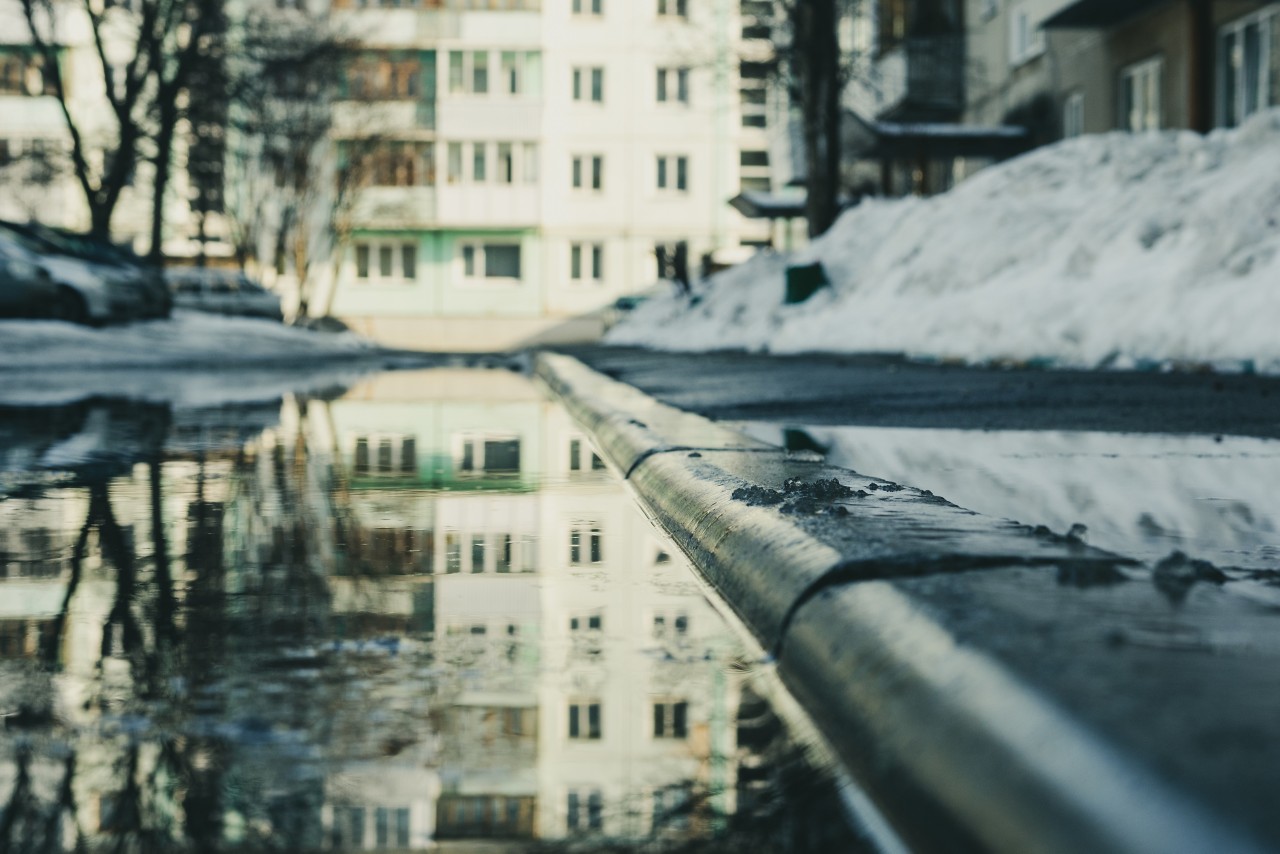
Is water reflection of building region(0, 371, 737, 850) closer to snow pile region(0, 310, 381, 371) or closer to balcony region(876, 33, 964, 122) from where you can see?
snow pile region(0, 310, 381, 371)

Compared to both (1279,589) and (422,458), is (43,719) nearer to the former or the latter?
(1279,589)

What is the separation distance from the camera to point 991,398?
8609 mm

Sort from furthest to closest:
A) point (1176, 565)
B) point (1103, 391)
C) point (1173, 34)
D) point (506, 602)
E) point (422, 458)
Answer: point (1173, 34)
point (1103, 391)
point (422, 458)
point (506, 602)
point (1176, 565)

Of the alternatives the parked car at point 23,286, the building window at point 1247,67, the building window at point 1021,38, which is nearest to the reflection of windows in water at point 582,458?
the parked car at point 23,286

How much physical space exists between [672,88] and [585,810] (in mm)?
53665

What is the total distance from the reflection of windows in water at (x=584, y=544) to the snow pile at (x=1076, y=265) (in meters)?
7.19

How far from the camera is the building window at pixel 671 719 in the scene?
1.94m

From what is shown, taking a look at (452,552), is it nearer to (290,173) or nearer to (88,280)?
(88,280)

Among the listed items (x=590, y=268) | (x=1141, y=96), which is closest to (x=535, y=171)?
(x=590, y=268)

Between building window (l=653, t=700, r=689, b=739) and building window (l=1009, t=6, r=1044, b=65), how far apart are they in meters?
29.7

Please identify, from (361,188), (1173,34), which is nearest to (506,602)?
(1173,34)

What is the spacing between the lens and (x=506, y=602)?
292 cm

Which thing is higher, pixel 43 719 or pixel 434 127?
pixel 434 127

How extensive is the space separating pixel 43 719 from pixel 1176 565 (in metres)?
1.46
